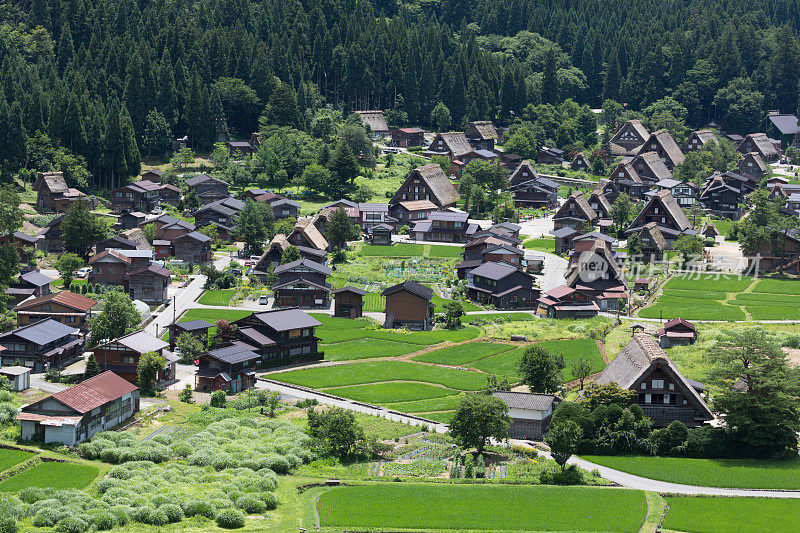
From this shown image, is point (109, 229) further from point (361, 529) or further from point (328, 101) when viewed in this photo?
point (361, 529)

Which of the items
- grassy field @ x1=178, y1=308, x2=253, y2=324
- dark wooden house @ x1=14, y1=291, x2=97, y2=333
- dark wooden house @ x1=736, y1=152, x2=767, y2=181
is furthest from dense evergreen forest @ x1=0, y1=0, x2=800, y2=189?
dark wooden house @ x1=14, y1=291, x2=97, y2=333

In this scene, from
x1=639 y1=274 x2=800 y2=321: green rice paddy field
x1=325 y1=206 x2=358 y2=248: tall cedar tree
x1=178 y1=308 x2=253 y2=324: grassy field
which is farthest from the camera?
x1=325 y1=206 x2=358 y2=248: tall cedar tree

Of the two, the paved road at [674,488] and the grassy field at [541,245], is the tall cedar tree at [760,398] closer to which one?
the paved road at [674,488]

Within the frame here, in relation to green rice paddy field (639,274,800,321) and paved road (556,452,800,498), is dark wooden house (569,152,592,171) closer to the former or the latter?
green rice paddy field (639,274,800,321)

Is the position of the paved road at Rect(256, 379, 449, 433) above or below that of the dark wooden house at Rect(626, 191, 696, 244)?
below

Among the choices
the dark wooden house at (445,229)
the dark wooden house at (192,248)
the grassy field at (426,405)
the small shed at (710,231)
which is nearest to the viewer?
the grassy field at (426,405)

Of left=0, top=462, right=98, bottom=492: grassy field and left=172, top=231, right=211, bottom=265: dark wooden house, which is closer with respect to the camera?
left=0, top=462, right=98, bottom=492: grassy field

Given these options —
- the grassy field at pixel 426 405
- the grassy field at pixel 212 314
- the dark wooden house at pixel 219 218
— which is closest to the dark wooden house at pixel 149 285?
the grassy field at pixel 212 314

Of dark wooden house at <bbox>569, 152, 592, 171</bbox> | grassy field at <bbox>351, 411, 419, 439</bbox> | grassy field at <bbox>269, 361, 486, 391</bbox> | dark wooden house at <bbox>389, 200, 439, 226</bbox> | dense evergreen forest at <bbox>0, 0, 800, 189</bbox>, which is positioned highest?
dense evergreen forest at <bbox>0, 0, 800, 189</bbox>
